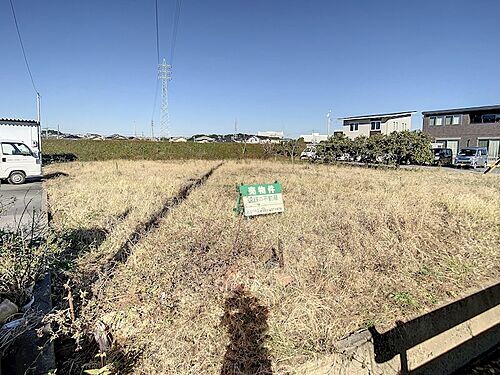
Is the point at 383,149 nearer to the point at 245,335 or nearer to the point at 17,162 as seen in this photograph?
the point at 17,162

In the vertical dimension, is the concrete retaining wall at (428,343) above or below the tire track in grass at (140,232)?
below

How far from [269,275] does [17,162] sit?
9290mm

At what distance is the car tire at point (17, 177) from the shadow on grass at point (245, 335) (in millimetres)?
9252

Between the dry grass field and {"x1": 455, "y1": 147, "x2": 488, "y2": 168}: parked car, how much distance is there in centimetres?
1479

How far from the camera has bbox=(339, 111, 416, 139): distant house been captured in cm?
2917

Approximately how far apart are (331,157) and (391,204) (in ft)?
48.2

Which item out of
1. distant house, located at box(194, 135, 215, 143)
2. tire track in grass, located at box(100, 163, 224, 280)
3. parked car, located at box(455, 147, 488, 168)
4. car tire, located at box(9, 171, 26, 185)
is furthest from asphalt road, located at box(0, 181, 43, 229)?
parked car, located at box(455, 147, 488, 168)

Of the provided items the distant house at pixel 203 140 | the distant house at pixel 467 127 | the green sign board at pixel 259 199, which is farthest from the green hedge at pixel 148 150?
the green sign board at pixel 259 199

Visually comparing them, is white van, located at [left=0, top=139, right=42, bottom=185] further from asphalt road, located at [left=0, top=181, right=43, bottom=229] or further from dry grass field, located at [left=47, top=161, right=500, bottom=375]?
dry grass field, located at [left=47, top=161, right=500, bottom=375]

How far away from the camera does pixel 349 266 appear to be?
3242 mm

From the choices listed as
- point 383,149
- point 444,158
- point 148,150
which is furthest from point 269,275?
point 444,158

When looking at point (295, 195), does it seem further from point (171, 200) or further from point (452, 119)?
point (452, 119)

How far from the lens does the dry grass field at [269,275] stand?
7.05ft

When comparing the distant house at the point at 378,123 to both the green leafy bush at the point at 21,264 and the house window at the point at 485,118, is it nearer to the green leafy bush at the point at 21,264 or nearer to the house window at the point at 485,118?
the house window at the point at 485,118
